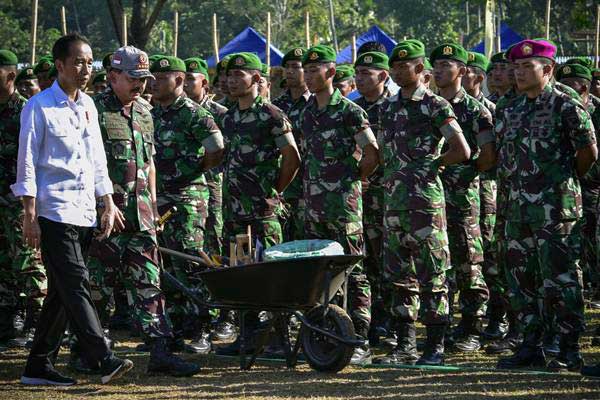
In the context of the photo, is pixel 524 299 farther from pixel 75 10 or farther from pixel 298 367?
pixel 75 10

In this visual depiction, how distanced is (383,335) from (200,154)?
2.42 meters

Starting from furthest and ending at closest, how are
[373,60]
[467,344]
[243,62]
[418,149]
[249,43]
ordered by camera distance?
[249,43] < [373,60] < [467,344] < [243,62] < [418,149]

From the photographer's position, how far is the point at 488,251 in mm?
10508

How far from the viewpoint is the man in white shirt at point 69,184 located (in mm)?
7500

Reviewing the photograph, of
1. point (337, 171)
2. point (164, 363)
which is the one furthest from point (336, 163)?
point (164, 363)

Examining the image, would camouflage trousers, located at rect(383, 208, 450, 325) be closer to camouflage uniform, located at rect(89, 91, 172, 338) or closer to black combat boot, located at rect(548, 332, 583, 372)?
black combat boot, located at rect(548, 332, 583, 372)

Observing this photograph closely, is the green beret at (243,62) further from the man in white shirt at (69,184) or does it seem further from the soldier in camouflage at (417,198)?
the man in white shirt at (69,184)

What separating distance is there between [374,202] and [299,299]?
8.22 ft

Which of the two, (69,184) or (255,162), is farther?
(255,162)

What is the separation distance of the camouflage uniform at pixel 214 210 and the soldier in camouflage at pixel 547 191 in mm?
3404

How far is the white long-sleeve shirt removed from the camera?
24.6 ft

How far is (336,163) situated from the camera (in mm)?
9297

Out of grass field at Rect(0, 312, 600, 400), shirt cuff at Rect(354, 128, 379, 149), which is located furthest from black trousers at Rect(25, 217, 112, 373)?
shirt cuff at Rect(354, 128, 379, 149)

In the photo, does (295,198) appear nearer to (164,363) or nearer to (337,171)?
(337,171)
